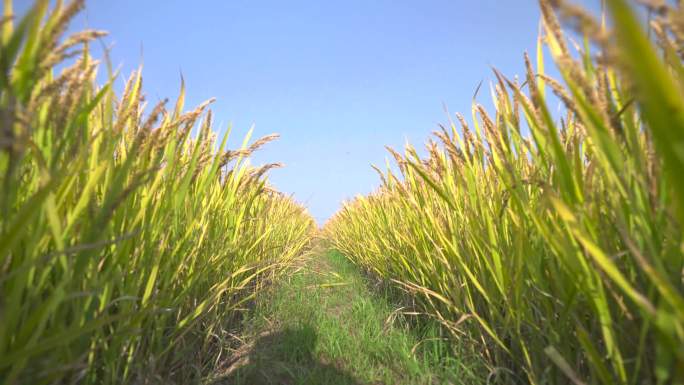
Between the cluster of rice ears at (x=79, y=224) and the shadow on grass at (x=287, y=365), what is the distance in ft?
0.61

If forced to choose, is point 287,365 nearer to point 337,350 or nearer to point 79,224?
point 337,350

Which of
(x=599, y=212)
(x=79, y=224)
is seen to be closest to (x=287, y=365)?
(x=79, y=224)

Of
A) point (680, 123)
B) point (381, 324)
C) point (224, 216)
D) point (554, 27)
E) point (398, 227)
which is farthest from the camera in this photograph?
point (398, 227)

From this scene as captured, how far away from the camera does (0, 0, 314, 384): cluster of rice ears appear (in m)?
0.55

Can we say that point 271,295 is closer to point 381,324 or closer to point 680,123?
point 381,324

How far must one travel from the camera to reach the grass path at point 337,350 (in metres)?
1.46

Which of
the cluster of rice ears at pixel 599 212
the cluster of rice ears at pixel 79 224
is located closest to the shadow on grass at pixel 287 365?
the cluster of rice ears at pixel 79 224

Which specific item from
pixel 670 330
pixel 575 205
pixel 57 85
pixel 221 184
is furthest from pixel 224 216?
pixel 670 330

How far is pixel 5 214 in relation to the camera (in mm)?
544

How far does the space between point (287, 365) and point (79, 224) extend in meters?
1.10

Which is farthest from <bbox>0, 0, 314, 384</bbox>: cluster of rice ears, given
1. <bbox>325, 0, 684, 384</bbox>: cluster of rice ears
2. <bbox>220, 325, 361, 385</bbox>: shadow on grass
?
<bbox>325, 0, 684, 384</bbox>: cluster of rice ears

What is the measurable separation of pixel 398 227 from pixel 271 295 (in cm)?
110

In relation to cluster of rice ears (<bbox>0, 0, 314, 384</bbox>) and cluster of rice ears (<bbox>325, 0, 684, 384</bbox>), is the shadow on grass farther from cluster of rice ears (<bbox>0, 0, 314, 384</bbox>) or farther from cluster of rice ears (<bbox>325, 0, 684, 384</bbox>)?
cluster of rice ears (<bbox>325, 0, 684, 384</bbox>)

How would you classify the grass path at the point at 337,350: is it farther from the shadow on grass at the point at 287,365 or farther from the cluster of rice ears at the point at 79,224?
the cluster of rice ears at the point at 79,224
